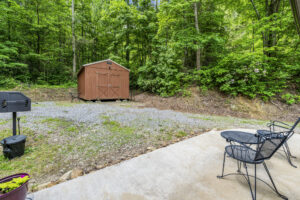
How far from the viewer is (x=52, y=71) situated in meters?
14.5

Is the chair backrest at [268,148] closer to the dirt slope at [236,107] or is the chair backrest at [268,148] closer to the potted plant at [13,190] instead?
the potted plant at [13,190]

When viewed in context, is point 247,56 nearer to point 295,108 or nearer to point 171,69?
point 295,108

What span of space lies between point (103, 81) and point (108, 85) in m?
0.48

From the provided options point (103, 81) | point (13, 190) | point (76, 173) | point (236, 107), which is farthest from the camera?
point (103, 81)

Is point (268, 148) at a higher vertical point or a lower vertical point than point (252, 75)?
lower

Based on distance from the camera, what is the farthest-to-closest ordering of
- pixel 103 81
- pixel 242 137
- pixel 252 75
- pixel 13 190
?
pixel 103 81, pixel 252 75, pixel 242 137, pixel 13 190

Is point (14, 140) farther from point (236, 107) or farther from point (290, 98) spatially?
point (290, 98)

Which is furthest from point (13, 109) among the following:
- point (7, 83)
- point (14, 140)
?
point (7, 83)

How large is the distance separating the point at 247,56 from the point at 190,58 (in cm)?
522

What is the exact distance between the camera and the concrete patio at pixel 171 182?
140 centimetres

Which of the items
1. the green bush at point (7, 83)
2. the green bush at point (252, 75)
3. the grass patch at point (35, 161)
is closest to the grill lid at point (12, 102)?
the grass patch at point (35, 161)

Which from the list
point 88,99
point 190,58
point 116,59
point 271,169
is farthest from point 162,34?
point 271,169

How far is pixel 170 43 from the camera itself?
408 inches

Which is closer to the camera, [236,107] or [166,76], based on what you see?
[236,107]
